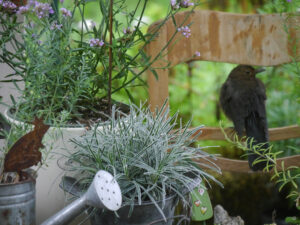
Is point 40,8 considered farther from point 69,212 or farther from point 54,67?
point 69,212

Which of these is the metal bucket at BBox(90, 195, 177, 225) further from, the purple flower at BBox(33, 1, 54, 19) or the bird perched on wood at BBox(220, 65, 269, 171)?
the bird perched on wood at BBox(220, 65, 269, 171)

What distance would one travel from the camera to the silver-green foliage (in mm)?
1141

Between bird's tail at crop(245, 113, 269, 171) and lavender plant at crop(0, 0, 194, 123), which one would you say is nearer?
lavender plant at crop(0, 0, 194, 123)

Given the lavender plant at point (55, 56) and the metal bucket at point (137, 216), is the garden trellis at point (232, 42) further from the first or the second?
the metal bucket at point (137, 216)

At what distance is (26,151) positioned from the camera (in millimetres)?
1080

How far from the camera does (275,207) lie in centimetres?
207

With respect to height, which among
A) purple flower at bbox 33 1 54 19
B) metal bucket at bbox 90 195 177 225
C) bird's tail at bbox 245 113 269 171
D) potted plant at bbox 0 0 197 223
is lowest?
metal bucket at bbox 90 195 177 225

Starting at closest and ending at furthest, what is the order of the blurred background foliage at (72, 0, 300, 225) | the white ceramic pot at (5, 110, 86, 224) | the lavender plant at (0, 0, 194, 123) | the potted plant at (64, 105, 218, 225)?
the potted plant at (64, 105, 218, 225) → the lavender plant at (0, 0, 194, 123) → the white ceramic pot at (5, 110, 86, 224) → the blurred background foliage at (72, 0, 300, 225)

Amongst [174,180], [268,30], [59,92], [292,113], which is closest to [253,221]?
[292,113]

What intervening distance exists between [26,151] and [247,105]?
98 cm

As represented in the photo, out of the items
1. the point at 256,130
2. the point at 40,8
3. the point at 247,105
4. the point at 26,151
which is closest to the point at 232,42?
the point at 247,105

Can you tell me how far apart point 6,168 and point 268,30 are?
45.4 inches

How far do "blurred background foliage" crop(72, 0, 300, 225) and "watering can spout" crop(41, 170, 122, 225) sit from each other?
465 mm

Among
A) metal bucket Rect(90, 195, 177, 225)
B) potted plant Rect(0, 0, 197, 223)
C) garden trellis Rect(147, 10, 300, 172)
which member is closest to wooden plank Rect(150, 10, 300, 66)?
garden trellis Rect(147, 10, 300, 172)
